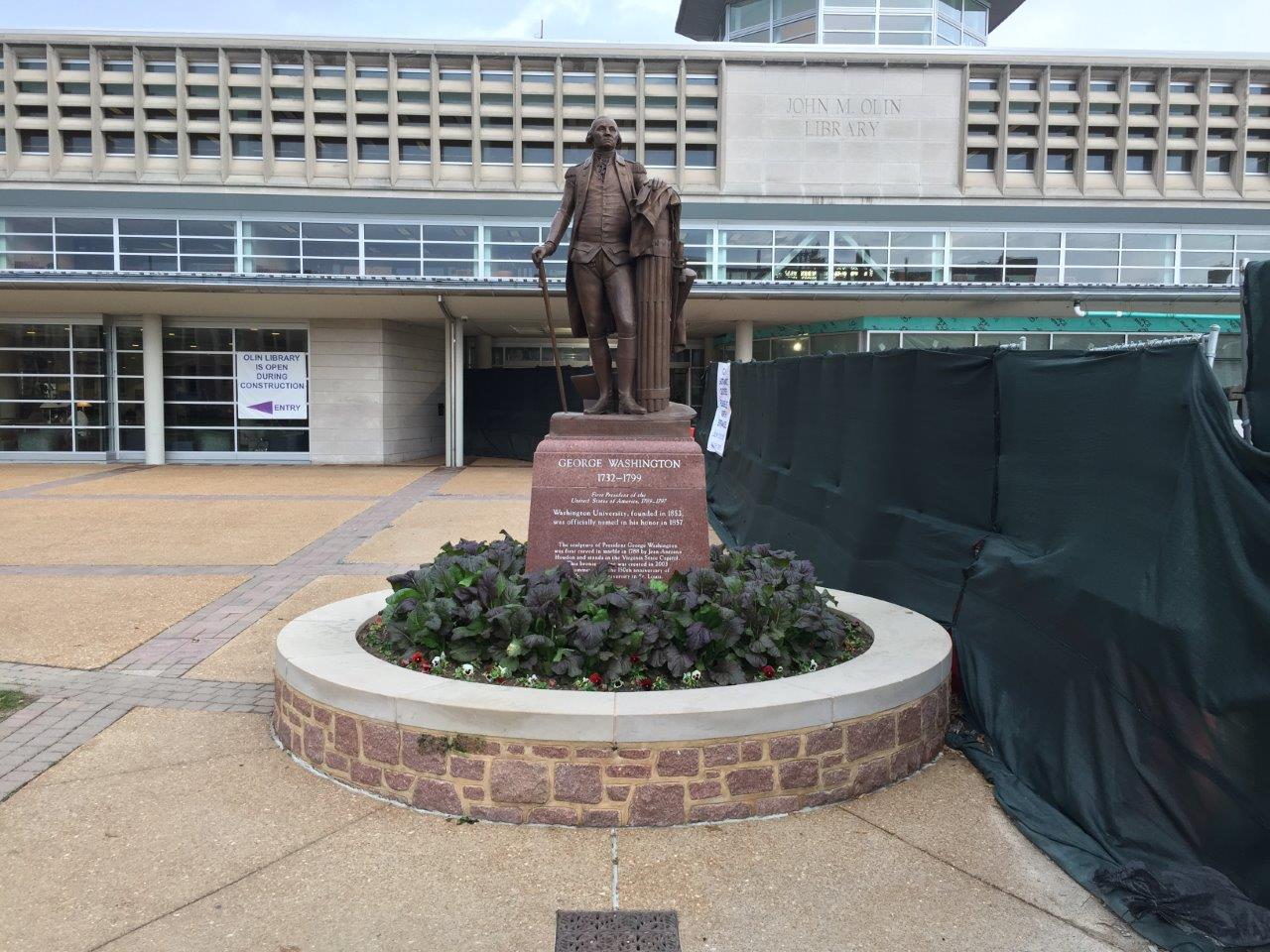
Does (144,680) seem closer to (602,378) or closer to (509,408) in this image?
(602,378)

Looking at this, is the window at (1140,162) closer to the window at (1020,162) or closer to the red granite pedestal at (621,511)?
the window at (1020,162)

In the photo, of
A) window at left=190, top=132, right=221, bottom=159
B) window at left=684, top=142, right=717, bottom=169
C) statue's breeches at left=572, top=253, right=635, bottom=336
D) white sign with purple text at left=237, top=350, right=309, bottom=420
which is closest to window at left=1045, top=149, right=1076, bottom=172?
window at left=684, top=142, right=717, bottom=169

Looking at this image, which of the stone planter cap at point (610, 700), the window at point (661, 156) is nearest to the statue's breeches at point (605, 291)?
the stone planter cap at point (610, 700)

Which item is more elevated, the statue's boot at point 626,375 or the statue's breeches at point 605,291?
the statue's breeches at point 605,291

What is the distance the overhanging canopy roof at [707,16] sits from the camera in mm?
40938

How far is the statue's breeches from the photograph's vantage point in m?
6.36

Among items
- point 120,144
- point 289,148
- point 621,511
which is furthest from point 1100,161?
point 120,144

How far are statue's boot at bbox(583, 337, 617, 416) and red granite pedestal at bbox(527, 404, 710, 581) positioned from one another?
0.68m

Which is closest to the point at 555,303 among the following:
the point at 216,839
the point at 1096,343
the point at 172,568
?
the point at 172,568

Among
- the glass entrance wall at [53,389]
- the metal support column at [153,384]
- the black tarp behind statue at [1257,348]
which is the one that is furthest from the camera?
the glass entrance wall at [53,389]

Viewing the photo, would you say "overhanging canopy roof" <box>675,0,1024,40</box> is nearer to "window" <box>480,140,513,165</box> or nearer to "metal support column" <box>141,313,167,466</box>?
"window" <box>480,140,513,165</box>

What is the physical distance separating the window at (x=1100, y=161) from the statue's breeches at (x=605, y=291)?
27307 mm

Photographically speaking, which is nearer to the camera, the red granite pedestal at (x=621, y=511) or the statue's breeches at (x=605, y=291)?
the red granite pedestal at (x=621, y=511)

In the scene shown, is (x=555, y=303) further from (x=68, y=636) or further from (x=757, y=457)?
(x=68, y=636)
